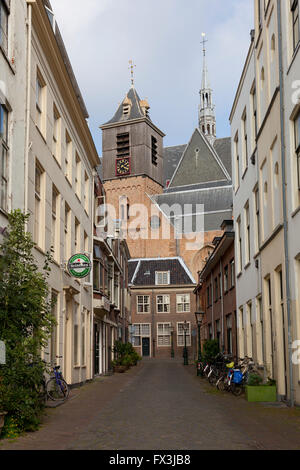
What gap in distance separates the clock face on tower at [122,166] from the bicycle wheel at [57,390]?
190ft

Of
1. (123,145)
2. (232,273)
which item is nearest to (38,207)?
(232,273)

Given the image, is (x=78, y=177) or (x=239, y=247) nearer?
(x=239, y=247)

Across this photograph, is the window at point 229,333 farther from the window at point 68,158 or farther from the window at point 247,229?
the window at point 68,158

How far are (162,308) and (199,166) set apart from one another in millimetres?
29664

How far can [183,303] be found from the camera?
5300cm

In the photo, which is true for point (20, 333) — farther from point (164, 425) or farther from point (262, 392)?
point (262, 392)

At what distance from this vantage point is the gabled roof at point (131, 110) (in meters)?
71.4

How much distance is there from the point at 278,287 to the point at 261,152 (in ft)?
13.4

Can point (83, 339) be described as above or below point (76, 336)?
below

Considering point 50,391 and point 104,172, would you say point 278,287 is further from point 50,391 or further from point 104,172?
point 104,172

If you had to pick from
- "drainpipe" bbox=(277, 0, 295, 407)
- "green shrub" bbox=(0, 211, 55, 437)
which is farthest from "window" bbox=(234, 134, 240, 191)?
"green shrub" bbox=(0, 211, 55, 437)

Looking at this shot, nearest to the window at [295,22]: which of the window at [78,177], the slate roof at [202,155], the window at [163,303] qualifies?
the window at [78,177]

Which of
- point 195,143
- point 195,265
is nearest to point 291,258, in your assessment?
point 195,265
